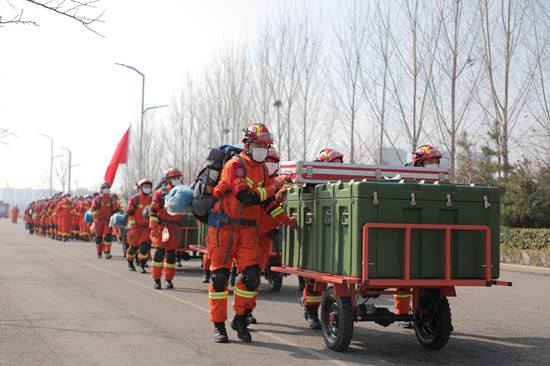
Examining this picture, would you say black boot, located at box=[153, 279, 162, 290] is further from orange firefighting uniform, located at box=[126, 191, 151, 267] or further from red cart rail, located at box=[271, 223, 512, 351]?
red cart rail, located at box=[271, 223, 512, 351]

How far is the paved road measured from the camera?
21.4ft

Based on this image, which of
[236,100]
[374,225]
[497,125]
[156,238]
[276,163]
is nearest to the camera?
[374,225]

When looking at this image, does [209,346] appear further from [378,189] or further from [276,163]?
[276,163]

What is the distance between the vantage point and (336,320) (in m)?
6.88

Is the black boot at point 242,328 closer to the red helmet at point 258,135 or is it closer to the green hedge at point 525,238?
the red helmet at point 258,135

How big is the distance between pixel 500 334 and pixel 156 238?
692cm

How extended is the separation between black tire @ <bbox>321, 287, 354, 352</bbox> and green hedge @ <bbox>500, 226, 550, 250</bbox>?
1308 cm

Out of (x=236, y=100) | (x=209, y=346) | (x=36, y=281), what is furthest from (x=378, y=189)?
(x=236, y=100)

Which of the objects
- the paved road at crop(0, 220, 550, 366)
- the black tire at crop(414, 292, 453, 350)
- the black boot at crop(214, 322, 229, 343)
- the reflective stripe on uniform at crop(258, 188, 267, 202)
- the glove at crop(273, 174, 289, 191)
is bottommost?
the paved road at crop(0, 220, 550, 366)

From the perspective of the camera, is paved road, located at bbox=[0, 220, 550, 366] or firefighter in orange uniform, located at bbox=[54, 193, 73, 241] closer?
paved road, located at bbox=[0, 220, 550, 366]

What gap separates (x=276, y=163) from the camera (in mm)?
9477

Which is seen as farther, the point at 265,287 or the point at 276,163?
the point at 265,287

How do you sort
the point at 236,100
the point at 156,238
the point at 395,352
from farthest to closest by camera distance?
1. the point at 236,100
2. the point at 156,238
3. the point at 395,352

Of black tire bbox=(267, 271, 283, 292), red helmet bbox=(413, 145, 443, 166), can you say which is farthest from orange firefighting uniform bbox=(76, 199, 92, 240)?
red helmet bbox=(413, 145, 443, 166)
